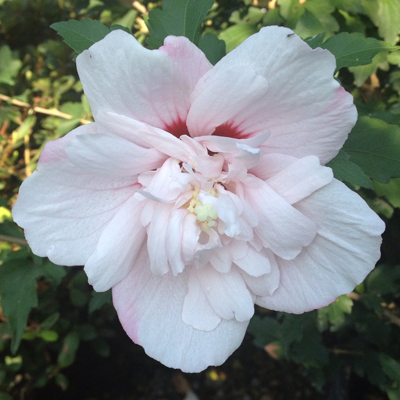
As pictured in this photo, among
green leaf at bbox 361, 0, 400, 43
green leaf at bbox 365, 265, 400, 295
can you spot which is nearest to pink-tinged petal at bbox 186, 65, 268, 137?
green leaf at bbox 361, 0, 400, 43

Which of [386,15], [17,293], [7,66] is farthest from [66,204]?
[7,66]

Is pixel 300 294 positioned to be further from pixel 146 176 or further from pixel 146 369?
pixel 146 369

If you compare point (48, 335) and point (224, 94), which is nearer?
point (224, 94)

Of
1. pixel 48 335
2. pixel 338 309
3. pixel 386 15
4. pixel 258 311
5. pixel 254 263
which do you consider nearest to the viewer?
pixel 254 263

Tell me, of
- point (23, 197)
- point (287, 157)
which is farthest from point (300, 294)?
point (23, 197)

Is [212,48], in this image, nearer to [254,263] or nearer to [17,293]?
[254,263]

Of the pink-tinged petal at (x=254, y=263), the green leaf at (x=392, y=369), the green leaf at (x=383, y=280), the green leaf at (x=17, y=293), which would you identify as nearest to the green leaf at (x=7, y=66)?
the green leaf at (x=17, y=293)
